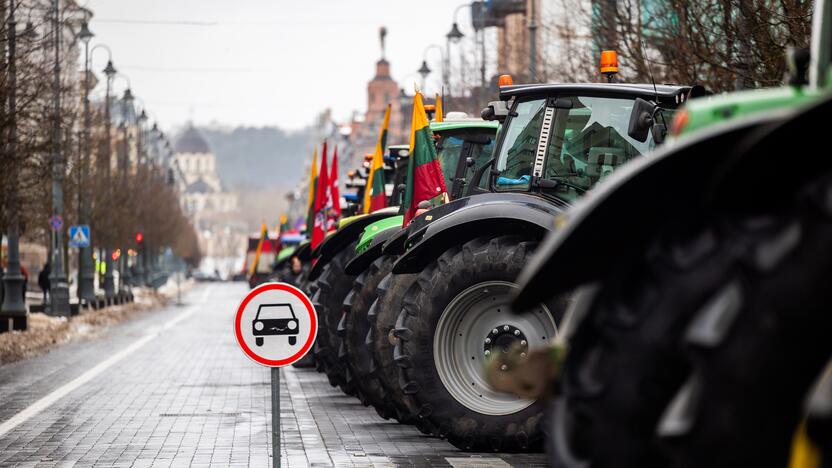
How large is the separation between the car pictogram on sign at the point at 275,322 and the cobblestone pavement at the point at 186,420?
1573 millimetres

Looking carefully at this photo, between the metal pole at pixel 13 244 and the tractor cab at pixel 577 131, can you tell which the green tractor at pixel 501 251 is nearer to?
the tractor cab at pixel 577 131

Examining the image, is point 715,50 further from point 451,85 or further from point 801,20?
point 451,85

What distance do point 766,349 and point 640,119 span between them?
842cm

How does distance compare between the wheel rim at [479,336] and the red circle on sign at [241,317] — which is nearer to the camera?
the red circle on sign at [241,317]

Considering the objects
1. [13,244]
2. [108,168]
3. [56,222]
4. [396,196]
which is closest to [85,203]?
[108,168]

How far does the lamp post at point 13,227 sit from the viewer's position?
28.1 meters

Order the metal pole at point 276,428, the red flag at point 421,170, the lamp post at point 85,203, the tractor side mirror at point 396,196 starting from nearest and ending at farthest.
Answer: the metal pole at point 276,428
the red flag at point 421,170
the tractor side mirror at point 396,196
the lamp post at point 85,203

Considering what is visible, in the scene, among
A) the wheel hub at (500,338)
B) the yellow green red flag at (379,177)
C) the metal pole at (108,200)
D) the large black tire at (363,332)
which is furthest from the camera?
the metal pole at (108,200)

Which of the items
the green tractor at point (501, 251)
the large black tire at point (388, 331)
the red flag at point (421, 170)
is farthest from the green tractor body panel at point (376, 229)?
the green tractor at point (501, 251)

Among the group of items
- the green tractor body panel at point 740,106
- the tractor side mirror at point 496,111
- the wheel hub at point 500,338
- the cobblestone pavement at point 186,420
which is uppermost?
the tractor side mirror at point 496,111

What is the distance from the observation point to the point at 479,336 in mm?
12461

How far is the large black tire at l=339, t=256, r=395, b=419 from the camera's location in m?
15.2

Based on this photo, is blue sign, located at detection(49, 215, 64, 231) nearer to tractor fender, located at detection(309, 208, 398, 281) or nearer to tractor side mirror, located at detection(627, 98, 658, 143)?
tractor fender, located at detection(309, 208, 398, 281)

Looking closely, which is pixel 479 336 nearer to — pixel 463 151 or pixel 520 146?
pixel 520 146
